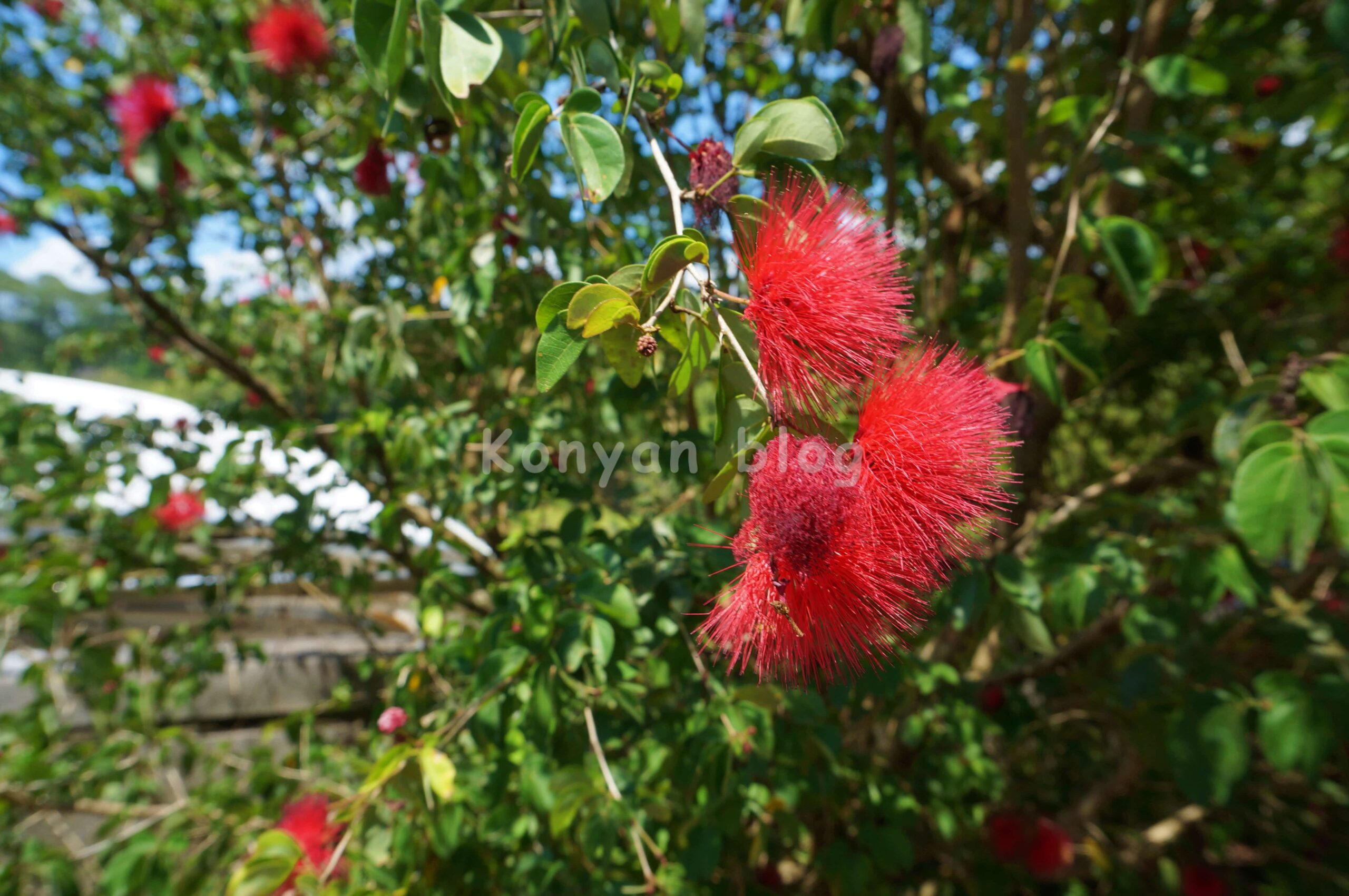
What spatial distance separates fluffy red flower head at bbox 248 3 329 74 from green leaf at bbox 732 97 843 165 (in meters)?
1.51

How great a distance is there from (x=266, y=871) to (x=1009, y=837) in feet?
6.19

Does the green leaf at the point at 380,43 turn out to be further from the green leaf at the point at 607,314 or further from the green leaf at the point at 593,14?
the green leaf at the point at 607,314

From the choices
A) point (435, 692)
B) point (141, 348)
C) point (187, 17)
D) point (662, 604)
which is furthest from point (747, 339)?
point (141, 348)

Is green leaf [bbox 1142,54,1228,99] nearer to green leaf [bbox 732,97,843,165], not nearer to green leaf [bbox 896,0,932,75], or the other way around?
green leaf [bbox 896,0,932,75]

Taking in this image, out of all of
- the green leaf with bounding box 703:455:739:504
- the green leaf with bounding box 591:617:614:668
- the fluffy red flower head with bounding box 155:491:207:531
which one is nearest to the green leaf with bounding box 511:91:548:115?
the green leaf with bounding box 703:455:739:504

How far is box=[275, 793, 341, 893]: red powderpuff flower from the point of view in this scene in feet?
3.65

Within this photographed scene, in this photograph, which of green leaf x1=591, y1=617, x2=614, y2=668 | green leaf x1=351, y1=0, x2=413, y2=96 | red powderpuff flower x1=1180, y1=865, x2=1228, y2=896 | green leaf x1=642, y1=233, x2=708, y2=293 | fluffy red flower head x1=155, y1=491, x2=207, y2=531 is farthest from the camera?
red powderpuff flower x1=1180, y1=865, x2=1228, y2=896

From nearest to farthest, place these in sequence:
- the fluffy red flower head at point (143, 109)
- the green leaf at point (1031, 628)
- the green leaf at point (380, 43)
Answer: the green leaf at point (380, 43) → the green leaf at point (1031, 628) → the fluffy red flower head at point (143, 109)

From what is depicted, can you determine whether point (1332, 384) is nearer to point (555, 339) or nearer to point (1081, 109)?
point (1081, 109)

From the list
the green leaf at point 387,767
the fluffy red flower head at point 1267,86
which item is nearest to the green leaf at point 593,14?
the green leaf at point 387,767

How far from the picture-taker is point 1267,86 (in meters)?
2.13

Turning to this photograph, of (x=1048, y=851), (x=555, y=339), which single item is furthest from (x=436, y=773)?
(x=1048, y=851)

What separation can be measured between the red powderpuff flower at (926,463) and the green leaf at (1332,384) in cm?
83

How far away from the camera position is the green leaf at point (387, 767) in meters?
0.94
